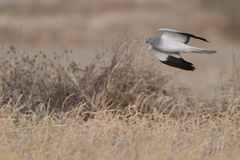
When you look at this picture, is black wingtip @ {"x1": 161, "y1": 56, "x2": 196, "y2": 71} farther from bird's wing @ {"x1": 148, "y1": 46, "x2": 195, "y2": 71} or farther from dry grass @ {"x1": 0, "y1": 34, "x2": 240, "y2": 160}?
dry grass @ {"x1": 0, "y1": 34, "x2": 240, "y2": 160}

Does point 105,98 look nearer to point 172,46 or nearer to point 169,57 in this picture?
point 169,57

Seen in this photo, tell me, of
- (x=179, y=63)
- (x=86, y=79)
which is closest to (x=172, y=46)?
(x=179, y=63)

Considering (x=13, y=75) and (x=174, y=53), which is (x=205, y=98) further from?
(x=13, y=75)

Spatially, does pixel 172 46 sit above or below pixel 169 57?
above

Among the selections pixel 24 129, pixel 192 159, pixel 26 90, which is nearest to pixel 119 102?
pixel 26 90

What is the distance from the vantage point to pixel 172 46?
Answer: 15.7 feet

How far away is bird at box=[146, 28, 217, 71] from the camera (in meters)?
4.71

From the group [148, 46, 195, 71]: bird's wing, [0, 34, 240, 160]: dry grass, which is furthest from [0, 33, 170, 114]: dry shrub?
[148, 46, 195, 71]: bird's wing

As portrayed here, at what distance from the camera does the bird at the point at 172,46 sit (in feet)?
15.4

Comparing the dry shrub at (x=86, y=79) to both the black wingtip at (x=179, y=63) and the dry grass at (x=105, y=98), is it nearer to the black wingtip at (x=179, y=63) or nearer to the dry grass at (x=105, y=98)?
the dry grass at (x=105, y=98)

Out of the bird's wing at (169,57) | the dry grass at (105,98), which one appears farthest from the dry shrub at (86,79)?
the bird's wing at (169,57)

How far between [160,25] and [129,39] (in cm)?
1161

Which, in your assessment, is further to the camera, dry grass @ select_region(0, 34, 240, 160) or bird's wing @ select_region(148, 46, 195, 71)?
bird's wing @ select_region(148, 46, 195, 71)

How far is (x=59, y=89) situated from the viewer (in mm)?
6199
